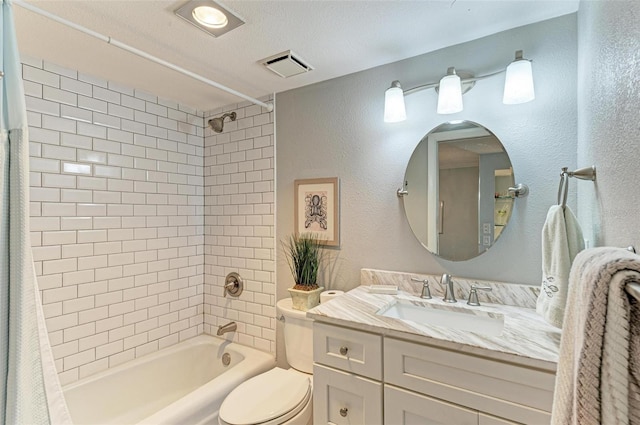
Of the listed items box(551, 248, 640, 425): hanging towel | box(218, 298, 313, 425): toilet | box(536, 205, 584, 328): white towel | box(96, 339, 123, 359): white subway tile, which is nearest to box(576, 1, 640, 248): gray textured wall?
box(536, 205, 584, 328): white towel

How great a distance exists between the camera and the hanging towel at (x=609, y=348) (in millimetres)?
344

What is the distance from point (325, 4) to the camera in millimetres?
1214

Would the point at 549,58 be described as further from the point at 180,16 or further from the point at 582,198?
the point at 180,16

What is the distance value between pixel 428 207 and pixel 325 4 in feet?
3.46

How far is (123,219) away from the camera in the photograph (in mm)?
1985

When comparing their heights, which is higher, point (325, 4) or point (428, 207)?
point (325, 4)

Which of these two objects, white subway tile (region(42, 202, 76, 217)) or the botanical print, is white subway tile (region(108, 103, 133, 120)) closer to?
white subway tile (region(42, 202, 76, 217))

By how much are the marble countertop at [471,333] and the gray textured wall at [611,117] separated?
0.37 metres

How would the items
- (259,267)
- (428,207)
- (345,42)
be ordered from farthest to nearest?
(259,267), (428,207), (345,42)

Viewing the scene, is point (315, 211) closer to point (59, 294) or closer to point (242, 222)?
point (242, 222)

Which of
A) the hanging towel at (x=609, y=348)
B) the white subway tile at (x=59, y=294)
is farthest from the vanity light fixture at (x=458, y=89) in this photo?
the white subway tile at (x=59, y=294)

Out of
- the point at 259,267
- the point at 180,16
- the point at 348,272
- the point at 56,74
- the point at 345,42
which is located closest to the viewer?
the point at 180,16

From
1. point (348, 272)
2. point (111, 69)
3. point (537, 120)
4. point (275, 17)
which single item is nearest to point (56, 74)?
point (111, 69)

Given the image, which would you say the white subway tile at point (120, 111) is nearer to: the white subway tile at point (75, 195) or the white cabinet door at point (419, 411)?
the white subway tile at point (75, 195)
